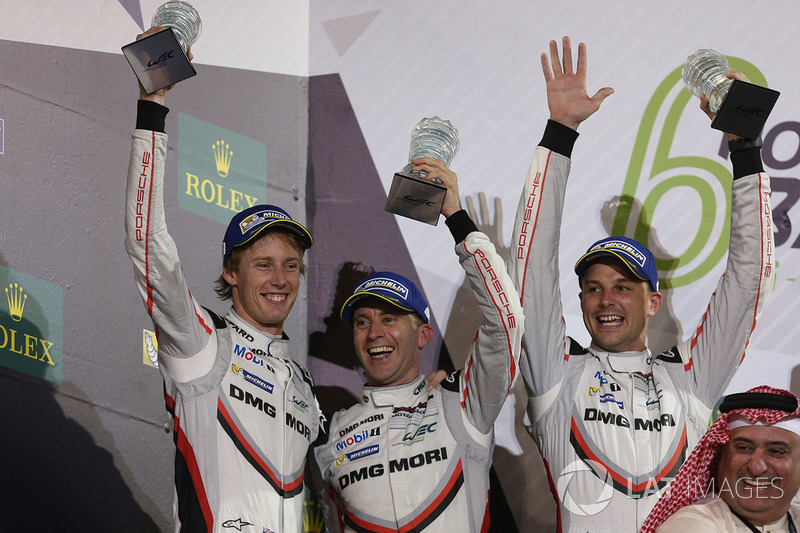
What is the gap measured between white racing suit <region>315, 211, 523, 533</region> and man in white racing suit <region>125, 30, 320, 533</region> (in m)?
0.13

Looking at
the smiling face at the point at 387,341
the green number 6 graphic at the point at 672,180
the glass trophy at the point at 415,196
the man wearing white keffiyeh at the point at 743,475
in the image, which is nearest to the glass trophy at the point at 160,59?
the glass trophy at the point at 415,196

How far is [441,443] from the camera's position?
245cm

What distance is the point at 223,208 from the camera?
132 inches

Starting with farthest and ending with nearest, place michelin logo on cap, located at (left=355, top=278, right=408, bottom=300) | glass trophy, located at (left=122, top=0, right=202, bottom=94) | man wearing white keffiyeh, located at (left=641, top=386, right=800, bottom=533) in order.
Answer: michelin logo on cap, located at (left=355, top=278, right=408, bottom=300) < glass trophy, located at (left=122, top=0, right=202, bottom=94) < man wearing white keffiyeh, located at (left=641, top=386, right=800, bottom=533)

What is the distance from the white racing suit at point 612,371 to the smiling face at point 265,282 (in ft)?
1.95

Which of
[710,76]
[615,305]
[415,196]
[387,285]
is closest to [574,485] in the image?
[615,305]

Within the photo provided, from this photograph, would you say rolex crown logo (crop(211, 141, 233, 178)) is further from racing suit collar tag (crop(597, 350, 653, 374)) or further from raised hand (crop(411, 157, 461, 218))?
racing suit collar tag (crop(597, 350, 653, 374))

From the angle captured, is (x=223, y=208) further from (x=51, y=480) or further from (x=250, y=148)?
(x=51, y=480)

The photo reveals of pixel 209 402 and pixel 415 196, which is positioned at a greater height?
pixel 415 196

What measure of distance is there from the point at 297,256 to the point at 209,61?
108cm

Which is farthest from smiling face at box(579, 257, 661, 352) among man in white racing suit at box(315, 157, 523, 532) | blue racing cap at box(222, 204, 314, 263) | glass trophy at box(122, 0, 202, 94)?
glass trophy at box(122, 0, 202, 94)

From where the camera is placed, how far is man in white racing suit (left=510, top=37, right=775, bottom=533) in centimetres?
242

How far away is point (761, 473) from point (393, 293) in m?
1.03

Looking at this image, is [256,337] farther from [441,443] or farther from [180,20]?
[180,20]
